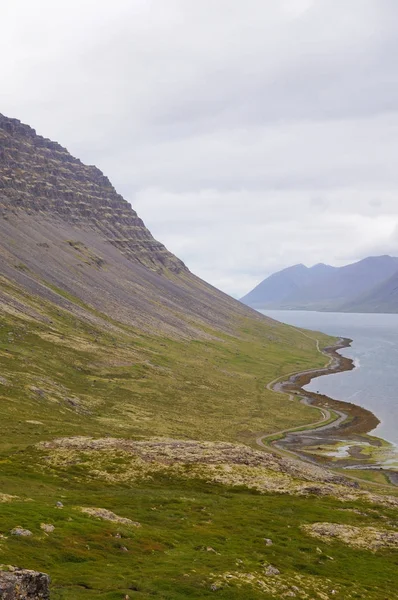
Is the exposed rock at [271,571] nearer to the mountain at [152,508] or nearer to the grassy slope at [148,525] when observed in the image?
the mountain at [152,508]

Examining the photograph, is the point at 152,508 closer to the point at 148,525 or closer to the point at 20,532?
the point at 148,525

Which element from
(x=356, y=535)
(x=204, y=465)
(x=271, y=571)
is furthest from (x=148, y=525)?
(x=204, y=465)

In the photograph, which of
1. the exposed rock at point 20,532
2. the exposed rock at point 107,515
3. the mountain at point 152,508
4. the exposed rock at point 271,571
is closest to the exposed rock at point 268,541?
the mountain at point 152,508

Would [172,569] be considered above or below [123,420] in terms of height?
above

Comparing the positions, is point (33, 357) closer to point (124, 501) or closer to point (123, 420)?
point (123, 420)

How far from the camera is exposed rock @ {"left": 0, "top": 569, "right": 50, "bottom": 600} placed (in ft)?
75.6

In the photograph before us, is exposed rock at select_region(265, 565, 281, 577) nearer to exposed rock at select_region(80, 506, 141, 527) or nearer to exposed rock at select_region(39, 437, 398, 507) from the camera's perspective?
exposed rock at select_region(80, 506, 141, 527)

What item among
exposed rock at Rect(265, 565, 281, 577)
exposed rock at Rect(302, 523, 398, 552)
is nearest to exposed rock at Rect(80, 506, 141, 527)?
exposed rock at Rect(265, 565, 281, 577)

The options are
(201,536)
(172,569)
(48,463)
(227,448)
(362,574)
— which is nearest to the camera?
(172,569)

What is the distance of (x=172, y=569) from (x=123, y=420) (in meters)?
83.6

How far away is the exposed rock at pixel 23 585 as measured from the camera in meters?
23.0

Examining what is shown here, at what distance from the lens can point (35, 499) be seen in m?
47.1

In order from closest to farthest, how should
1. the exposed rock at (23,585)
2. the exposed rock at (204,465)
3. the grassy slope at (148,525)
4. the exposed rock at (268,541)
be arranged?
the exposed rock at (23,585)
the grassy slope at (148,525)
the exposed rock at (268,541)
the exposed rock at (204,465)

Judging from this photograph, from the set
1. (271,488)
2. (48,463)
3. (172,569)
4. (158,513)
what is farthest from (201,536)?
(48,463)
